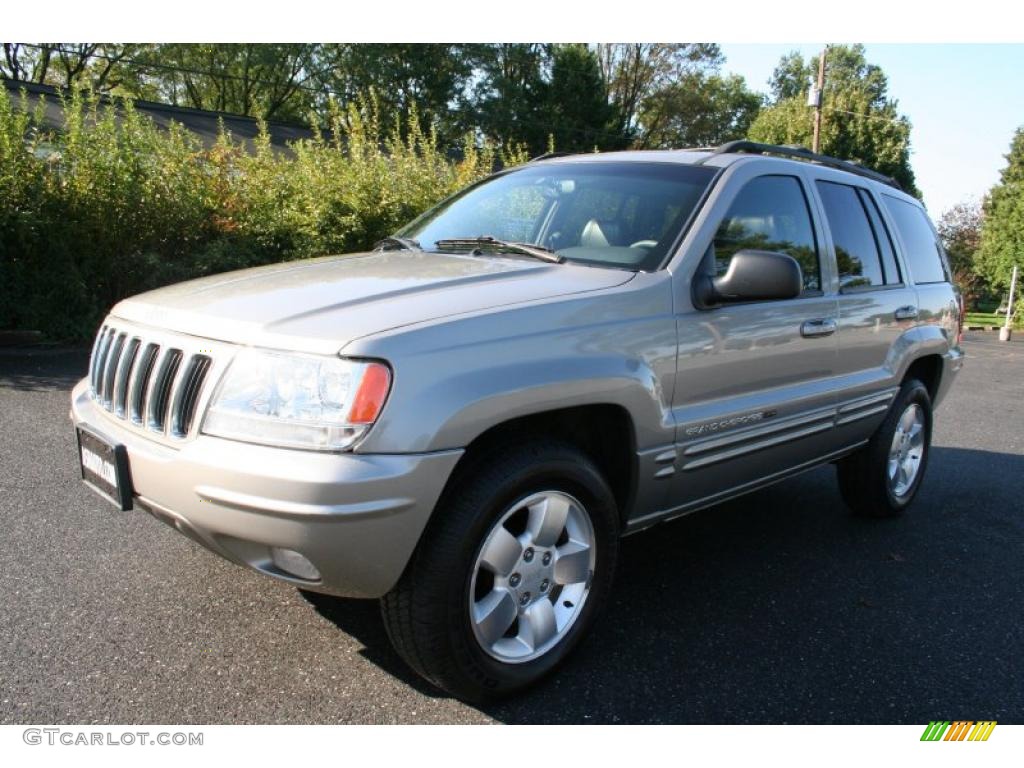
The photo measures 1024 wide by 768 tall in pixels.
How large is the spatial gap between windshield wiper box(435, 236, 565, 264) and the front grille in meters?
1.36

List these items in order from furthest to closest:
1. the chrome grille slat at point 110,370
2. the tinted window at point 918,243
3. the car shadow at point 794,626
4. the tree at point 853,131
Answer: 1. the tree at point 853,131
2. the tinted window at point 918,243
3. the chrome grille slat at point 110,370
4. the car shadow at point 794,626

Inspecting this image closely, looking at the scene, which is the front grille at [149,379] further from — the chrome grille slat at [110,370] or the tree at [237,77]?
the tree at [237,77]

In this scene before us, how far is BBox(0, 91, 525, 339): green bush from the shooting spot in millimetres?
7992

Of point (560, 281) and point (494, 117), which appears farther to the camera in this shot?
point (494, 117)

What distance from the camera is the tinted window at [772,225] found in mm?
3223

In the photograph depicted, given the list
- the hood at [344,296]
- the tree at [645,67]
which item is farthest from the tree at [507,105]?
the hood at [344,296]

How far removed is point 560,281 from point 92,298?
7.49 m

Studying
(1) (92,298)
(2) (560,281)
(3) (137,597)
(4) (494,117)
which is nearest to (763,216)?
(2) (560,281)

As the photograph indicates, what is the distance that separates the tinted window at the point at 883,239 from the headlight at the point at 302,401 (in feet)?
10.6

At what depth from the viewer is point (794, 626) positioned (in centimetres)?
314

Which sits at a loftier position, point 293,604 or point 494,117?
point 494,117

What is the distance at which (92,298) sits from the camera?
8570 mm

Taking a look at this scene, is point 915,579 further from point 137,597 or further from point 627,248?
point 137,597

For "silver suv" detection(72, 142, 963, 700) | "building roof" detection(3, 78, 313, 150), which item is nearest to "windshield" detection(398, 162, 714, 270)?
"silver suv" detection(72, 142, 963, 700)
